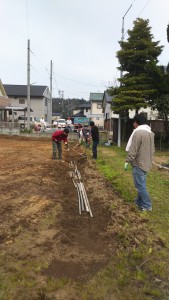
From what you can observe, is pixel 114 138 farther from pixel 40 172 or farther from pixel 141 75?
pixel 40 172

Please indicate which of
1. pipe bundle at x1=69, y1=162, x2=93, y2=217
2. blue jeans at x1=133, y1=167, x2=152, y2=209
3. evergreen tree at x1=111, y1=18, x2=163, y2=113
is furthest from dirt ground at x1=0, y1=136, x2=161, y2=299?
evergreen tree at x1=111, y1=18, x2=163, y2=113

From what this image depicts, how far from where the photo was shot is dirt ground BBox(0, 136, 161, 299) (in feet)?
11.9

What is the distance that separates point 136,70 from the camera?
20078mm

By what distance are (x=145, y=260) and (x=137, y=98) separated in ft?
50.1

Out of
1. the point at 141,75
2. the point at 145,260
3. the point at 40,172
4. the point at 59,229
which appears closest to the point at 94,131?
the point at 40,172

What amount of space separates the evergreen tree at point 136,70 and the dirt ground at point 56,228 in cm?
1140

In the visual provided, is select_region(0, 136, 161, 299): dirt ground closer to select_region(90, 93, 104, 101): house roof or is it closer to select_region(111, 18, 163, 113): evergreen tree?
select_region(111, 18, 163, 113): evergreen tree

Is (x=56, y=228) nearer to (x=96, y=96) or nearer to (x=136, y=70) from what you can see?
(x=136, y=70)

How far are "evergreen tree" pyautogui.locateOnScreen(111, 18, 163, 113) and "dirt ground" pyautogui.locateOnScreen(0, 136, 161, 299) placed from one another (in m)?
11.4

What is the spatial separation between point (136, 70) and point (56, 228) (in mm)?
17028

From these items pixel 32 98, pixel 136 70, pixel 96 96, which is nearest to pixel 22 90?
pixel 32 98

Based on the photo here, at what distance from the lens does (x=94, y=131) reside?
13.5 m

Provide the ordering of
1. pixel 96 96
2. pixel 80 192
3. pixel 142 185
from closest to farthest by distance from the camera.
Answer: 1. pixel 142 185
2. pixel 80 192
3. pixel 96 96

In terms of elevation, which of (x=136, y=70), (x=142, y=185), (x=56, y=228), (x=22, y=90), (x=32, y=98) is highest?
(x=22, y=90)
